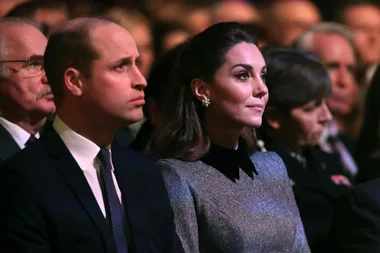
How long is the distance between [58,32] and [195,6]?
12.6ft

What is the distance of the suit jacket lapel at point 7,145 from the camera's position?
3207 millimetres

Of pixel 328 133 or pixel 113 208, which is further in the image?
pixel 328 133

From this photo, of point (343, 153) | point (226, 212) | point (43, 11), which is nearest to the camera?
point (226, 212)

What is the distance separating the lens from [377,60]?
621cm

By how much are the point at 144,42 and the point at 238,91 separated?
8.10 ft

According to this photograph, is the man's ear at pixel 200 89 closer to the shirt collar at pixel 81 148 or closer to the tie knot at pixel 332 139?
the shirt collar at pixel 81 148

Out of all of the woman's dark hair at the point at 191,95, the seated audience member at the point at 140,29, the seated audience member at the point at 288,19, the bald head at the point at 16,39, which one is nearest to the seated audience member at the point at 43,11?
the seated audience member at the point at 140,29

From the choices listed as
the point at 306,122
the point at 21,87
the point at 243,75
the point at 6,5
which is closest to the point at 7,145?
the point at 21,87

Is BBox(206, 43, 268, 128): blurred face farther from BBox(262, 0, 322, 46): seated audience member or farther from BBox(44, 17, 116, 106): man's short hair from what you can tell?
BBox(262, 0, 322, 46): seated audience member

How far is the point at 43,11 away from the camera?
174 inches

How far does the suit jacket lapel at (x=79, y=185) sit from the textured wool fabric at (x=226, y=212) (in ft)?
1.29

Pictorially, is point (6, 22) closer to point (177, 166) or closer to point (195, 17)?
point (177, 166)

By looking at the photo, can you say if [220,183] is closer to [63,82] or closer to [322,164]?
[63,82]

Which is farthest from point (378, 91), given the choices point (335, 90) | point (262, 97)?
point (262, 97)
